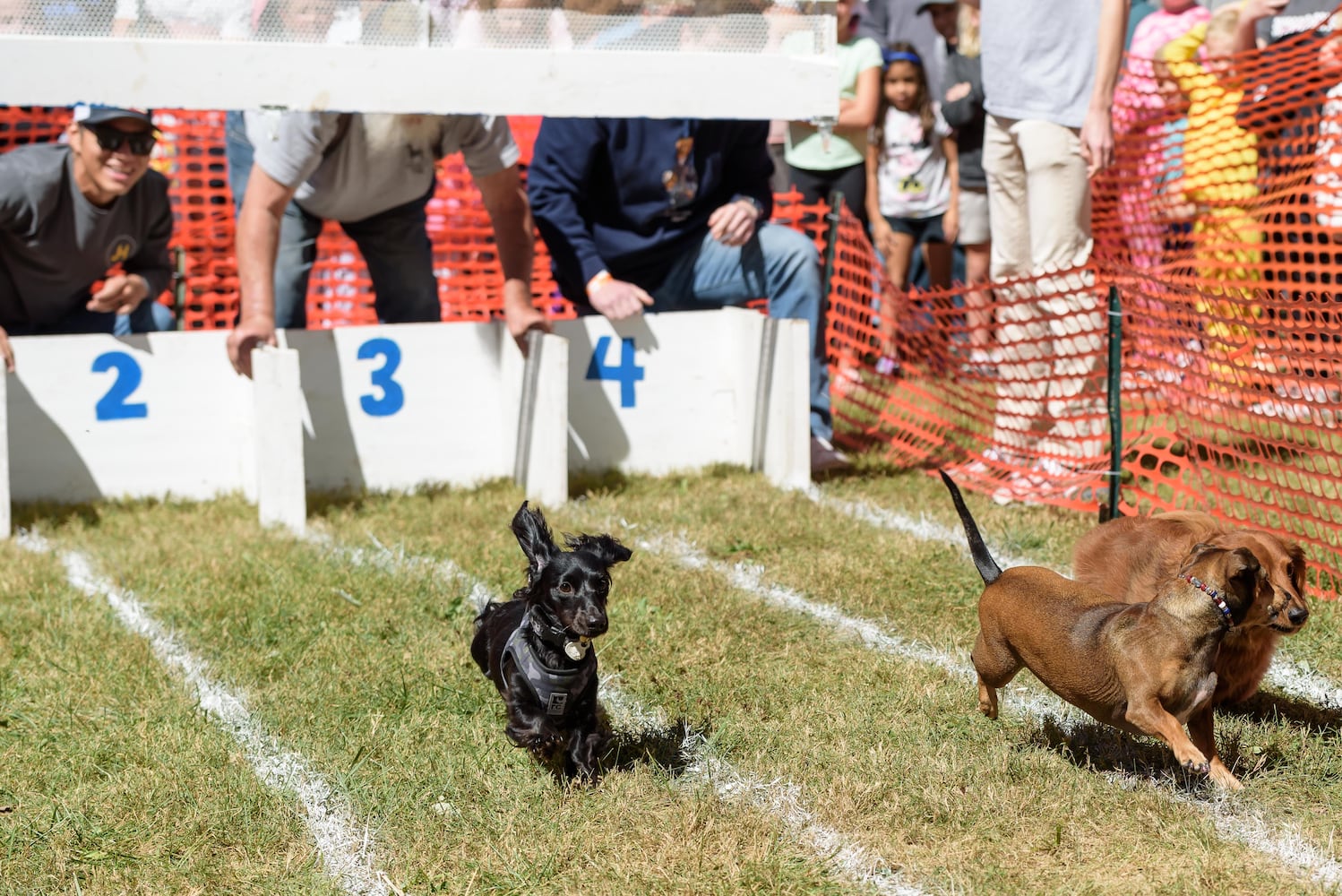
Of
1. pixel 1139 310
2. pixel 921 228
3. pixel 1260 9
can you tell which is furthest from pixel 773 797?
pixel 921 228

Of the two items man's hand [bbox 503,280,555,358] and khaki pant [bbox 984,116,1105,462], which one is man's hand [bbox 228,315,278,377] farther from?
khaki pant [bbox 984,116,1105,462]

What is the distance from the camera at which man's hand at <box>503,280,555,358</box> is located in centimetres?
687

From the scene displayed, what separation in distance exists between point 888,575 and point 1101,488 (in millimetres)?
1448

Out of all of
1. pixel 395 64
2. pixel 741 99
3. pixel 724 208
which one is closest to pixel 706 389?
pixel 724 208

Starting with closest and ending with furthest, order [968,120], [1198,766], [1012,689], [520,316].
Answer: [1198,766], [1012,689], [520,316], [968,120]

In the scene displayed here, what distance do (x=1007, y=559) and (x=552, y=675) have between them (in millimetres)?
2686

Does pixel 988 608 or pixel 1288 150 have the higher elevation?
pixel 1288 150

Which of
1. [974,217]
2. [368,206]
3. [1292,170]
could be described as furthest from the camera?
[974,217]

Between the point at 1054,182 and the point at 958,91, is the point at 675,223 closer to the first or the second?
the point at 1054,182

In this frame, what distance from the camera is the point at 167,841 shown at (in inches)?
141

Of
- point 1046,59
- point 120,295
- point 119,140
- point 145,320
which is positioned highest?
point 1046,59

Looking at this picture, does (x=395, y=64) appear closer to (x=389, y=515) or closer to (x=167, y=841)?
(x=389, y=515)

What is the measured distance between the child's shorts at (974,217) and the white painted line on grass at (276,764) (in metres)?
6.39

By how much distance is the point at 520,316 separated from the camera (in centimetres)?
688
